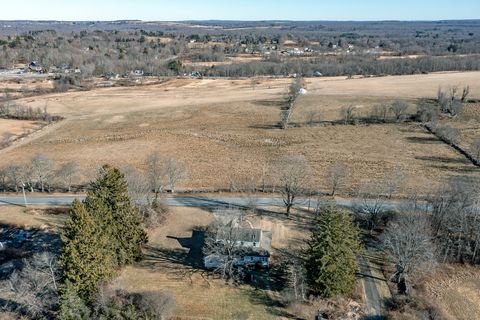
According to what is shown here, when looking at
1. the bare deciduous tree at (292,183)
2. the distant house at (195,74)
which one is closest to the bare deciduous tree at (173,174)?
the bare deciduous tree at (292,183)

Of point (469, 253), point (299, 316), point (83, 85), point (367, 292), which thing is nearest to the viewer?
point (299, 316)

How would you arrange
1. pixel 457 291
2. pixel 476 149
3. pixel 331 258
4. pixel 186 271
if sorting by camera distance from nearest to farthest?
pixel 331 258 → pixel 457 291 → pixel 186 271 → pixel 476 149

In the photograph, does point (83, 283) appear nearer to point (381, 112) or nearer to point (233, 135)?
point (233, 135)

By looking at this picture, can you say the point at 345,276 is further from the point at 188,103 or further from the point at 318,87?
the point at 318,87

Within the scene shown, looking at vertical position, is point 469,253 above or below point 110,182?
below

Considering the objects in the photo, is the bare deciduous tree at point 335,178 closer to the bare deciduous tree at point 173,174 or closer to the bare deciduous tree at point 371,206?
the bare deciduous tree at point 371,206

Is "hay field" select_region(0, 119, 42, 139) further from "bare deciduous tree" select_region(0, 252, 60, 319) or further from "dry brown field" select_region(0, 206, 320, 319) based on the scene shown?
"bare deciduous tree" select_region(0, 252, 60, 319)

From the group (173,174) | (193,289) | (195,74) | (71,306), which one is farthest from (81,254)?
(195,74)

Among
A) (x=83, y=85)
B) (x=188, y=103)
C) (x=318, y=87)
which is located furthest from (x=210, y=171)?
(x=83, y=85)
